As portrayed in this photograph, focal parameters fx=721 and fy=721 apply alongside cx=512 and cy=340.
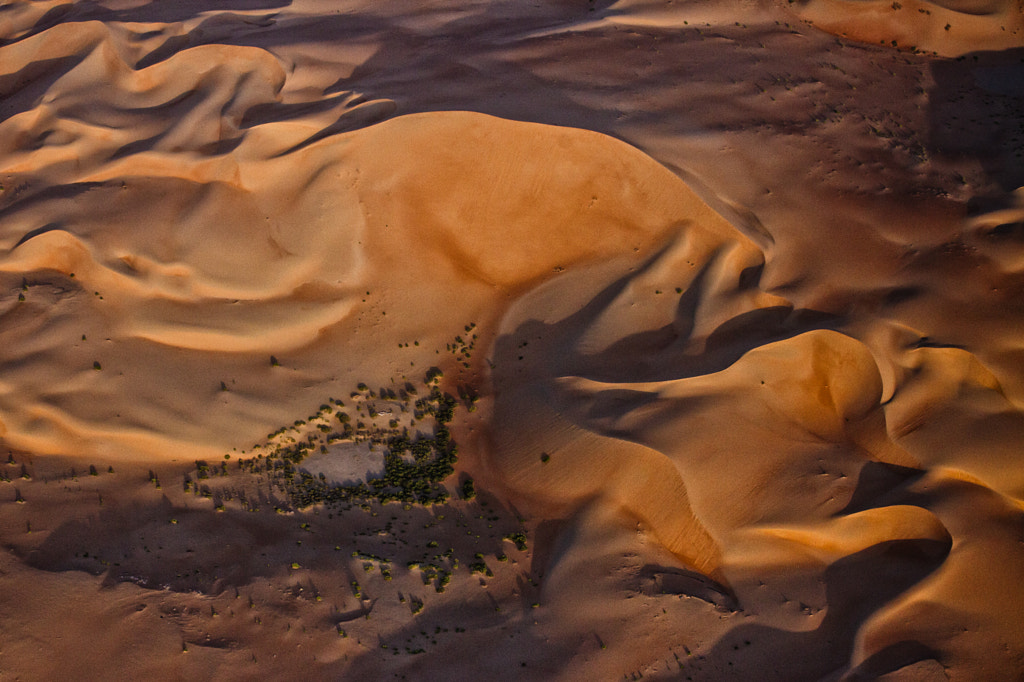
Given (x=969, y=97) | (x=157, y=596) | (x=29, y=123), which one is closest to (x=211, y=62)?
(x=29, y=123)

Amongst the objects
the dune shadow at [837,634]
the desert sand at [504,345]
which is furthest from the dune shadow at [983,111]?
the dune shadow at [837,634]

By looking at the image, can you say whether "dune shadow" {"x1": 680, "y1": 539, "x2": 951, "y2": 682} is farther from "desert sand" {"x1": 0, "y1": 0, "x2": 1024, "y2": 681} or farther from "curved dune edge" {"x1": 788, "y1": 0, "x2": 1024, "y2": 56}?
"curved dune edge" {"x1": 788, "y1": 0, "x2": 1024, "y2": 56}

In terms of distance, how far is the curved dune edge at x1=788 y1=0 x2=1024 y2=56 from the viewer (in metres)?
20.4

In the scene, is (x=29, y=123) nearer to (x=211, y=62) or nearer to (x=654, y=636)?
(x=211, y=62)

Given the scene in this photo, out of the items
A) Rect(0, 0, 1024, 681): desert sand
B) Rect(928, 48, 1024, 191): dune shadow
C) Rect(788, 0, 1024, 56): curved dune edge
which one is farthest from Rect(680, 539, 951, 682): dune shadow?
Rect(788, 0, 1024, 56): curved dune edge

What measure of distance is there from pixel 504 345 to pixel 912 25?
15.2 metres

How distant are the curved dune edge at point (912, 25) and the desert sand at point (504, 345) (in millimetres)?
448

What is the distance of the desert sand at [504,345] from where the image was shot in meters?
12.7

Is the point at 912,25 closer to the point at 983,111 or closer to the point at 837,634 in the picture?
the point at 983,111

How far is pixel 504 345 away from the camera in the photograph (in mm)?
16969

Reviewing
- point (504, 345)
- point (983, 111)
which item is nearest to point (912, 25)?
point (983, 111)

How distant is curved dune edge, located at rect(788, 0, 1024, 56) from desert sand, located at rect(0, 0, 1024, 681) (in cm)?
45

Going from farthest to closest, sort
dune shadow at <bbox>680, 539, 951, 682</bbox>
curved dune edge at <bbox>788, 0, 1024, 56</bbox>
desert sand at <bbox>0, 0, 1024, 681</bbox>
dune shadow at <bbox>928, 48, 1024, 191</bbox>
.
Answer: curved dune edge at <bbox>788, 0, 1024, 56</bbox>
dune shadow at <bbox>928, 48, 1024, 191</bbox>
desert sand at <bbox>0, 0, 1024, 681</bbox>
dune shadow at <bbox>680, 539, 951, 682</bbox>

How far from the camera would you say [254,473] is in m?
14.7
